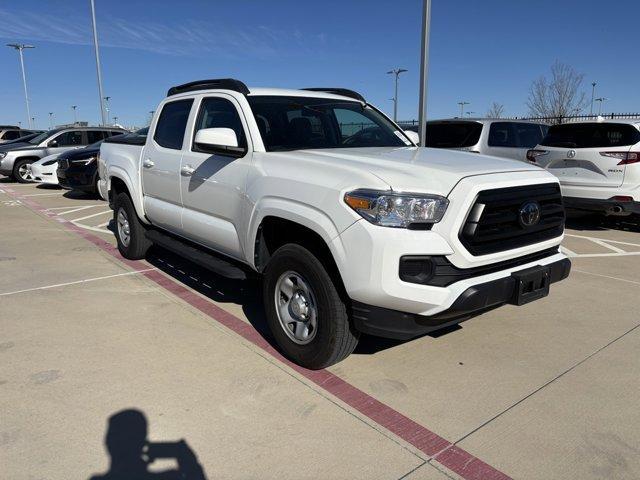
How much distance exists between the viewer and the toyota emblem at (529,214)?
127 inches

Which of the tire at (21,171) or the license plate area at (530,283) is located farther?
the tire at (21,171)

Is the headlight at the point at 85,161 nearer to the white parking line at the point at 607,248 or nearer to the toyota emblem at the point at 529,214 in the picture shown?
the white parking line at the point at 607,248

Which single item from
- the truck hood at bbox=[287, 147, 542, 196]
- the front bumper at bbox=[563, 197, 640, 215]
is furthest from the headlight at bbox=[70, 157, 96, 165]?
the front bumper at bbox=[563, 197, 640, 215]

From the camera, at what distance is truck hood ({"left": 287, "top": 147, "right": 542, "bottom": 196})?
115 inches

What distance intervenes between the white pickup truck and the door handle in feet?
0.06

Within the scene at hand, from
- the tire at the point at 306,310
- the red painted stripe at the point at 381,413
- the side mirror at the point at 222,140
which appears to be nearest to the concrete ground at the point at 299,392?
the red painted stripe at the point at 381,413

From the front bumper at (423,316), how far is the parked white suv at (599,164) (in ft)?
18.5

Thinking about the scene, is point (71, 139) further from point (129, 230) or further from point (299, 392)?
point (299, 392)

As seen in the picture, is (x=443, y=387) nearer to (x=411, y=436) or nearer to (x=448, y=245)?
(x=411, y=436)

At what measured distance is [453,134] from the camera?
10008 mm

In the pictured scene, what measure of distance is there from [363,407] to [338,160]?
62.2 inches

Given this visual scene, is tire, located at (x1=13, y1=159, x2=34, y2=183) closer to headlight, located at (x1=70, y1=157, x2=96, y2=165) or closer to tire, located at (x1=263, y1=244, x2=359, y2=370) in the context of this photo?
headlight, located at (x1=70, y1=157, x2=96, y2=165)

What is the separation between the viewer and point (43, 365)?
3.52m

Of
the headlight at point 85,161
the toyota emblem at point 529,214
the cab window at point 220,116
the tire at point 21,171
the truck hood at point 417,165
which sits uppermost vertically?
the cab window at point 220,116
